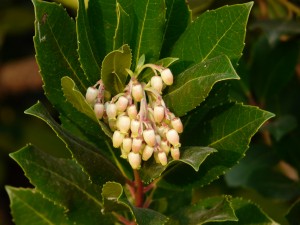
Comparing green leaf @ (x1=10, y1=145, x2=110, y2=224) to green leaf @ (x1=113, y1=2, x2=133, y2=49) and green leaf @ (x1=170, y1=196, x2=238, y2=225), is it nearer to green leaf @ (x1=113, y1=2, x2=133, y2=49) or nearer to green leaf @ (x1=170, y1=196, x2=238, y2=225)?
green leaf @ (x1=170, y1=196, x2=238, y2=225)

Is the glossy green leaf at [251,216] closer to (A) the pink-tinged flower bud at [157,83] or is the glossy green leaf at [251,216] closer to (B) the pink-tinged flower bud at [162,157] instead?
(B) the pink-tinged flower bud at [162,157]

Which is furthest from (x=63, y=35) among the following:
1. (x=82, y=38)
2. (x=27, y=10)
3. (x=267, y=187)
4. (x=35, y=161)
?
(x=27, y=10)

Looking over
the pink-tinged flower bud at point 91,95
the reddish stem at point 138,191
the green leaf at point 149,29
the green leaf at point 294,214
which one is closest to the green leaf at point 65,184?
the reddish stem at point 138,191

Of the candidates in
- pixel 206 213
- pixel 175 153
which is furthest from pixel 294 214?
pixel 175 153

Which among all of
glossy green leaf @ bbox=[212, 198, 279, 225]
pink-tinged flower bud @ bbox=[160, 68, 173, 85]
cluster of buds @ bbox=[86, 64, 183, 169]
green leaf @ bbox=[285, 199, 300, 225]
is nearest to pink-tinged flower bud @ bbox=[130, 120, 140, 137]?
cluster of buds @ bbox=[86, 64, 183, 169]

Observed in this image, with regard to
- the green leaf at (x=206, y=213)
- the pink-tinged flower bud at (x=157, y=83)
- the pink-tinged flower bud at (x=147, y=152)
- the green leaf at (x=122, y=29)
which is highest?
the green leaf at (x=122, y=29)

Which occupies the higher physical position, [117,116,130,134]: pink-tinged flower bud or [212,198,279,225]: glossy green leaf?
[117,116,130,134]: pink-tinged flower bud

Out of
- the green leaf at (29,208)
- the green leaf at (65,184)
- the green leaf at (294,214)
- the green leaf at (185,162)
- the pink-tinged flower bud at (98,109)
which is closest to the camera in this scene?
the green leaf at (185,162)
